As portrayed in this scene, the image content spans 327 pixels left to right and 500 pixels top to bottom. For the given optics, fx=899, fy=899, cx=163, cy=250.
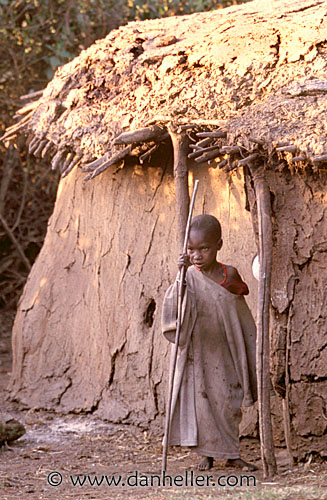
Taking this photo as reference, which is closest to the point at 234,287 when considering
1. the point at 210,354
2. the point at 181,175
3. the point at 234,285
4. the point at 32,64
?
the point at 234,285

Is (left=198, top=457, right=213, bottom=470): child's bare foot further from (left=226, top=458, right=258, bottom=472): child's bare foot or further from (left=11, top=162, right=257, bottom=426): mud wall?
(left=11, top=162, right=257, bottom=426): mud wall

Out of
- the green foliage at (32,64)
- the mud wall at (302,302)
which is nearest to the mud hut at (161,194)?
the mud wall at (302,302)

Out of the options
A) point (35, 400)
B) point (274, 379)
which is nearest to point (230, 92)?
point (274, 379)

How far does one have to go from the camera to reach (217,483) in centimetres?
533

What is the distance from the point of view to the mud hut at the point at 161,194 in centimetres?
571

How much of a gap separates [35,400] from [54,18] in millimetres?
5895

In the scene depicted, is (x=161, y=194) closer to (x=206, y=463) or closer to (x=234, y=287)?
(x=234, y=287)

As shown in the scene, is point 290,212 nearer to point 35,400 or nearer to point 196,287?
point 196,287

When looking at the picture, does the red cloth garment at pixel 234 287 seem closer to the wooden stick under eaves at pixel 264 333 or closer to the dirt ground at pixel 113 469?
the wooden stick under eaves at pixel 264 333

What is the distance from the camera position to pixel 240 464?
18.5ft

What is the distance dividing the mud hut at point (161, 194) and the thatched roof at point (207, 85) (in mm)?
12

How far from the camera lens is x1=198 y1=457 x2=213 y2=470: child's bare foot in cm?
569

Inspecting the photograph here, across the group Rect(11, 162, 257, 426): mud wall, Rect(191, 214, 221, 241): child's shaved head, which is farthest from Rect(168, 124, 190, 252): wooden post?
Rect(191, 214, 221, 241): child's shaved head

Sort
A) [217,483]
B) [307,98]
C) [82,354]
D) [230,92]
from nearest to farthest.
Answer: [217,483] < [307,98] < [230,92] < [82,354]
